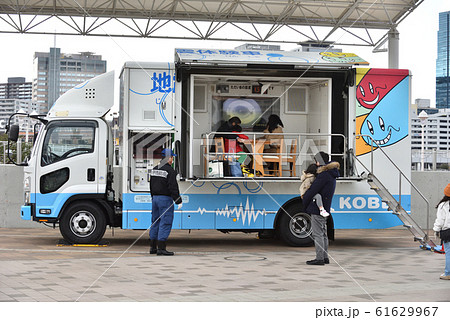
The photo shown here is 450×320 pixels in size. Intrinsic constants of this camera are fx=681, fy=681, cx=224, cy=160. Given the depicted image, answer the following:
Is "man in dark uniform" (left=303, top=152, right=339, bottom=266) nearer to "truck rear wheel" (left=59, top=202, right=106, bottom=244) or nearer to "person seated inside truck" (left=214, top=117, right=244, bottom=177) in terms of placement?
"person seated inside truck" (left=214, top=117, right=244, bottom=177)

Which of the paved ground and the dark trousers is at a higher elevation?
the dark trousers

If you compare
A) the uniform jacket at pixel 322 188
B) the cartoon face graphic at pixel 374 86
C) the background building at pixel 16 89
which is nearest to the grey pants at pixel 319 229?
the uniform jacket at pixel 322 188

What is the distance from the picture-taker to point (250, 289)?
8375 millimetres

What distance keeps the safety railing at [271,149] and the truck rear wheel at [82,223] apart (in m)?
2.25

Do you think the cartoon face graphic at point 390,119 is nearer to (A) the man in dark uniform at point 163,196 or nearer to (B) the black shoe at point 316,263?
(B) the black shoe at point 316,263

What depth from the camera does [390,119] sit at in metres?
13.5

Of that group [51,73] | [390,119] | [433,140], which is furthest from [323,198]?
[51,73]

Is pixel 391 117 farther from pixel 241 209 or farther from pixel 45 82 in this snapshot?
pixel 45 82

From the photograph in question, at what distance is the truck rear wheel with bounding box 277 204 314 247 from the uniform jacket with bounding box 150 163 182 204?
8.43ft

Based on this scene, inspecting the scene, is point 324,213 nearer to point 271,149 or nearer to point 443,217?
point 443,217

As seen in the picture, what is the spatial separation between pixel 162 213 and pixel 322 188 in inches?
111

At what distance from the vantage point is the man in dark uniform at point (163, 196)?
11836 mm

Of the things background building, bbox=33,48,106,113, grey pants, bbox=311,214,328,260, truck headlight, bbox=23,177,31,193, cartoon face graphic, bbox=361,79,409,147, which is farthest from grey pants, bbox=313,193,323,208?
background building, bbox=33,48,106,113

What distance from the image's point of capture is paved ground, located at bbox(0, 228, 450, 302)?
795cm
